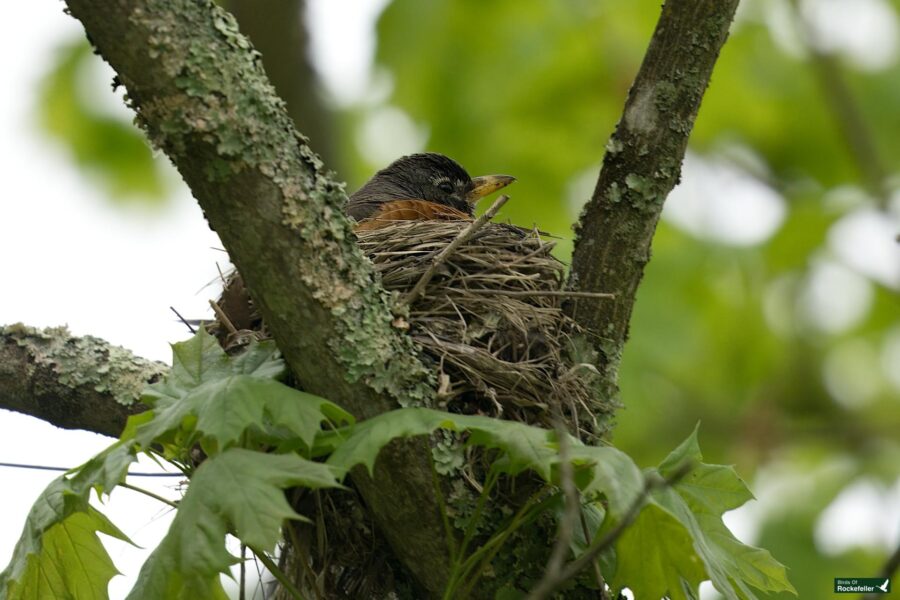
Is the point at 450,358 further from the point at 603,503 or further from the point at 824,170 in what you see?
the point at 824,170

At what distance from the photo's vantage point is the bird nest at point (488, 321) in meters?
3.22

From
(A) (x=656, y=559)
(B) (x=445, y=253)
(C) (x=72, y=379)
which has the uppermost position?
(B) (x=445, y=253)

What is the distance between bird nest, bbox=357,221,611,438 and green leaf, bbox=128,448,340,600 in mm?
727

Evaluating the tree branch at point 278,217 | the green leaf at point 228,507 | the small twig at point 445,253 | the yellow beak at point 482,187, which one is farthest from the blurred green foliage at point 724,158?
the green leaf at point 228,507

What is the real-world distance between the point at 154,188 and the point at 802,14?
160 inches

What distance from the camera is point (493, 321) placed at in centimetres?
358

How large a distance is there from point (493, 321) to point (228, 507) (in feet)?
4.97

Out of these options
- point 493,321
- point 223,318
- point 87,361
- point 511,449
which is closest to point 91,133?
point 87,361

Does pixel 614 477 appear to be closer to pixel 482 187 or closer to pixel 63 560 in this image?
pixel 63 560

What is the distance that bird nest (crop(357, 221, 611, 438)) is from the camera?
10.6 ft

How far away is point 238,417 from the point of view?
2395 millimetres

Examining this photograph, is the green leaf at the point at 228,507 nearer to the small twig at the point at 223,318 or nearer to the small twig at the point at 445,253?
the small twig at the point at 445,253

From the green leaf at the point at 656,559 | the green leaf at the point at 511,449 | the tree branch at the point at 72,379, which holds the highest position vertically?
the tree branch at the point at 72,379

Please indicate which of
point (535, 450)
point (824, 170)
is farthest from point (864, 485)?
point (535, 450)
